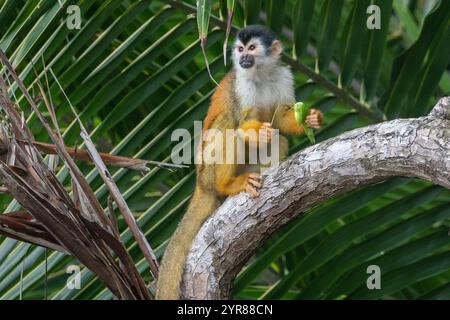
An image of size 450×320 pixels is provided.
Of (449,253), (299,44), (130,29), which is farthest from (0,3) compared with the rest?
(449,253)

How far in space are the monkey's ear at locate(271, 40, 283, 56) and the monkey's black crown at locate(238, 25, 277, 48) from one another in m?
0.04

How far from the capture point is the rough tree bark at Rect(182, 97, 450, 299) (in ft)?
11.3

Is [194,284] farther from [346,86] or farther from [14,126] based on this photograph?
[346,86]

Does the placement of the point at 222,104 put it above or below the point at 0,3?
below

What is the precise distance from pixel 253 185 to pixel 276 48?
48.6 inches

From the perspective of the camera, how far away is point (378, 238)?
16.7 feet

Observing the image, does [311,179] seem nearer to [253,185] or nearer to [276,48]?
[253,185]

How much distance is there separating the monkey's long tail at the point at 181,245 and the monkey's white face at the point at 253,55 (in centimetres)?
89

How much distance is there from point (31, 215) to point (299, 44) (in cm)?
200

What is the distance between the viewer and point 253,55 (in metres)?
5.16

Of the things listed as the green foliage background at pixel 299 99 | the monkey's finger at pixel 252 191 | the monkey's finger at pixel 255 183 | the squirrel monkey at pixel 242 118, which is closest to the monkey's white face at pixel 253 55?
the squirrel monkey at pixel 242 118
